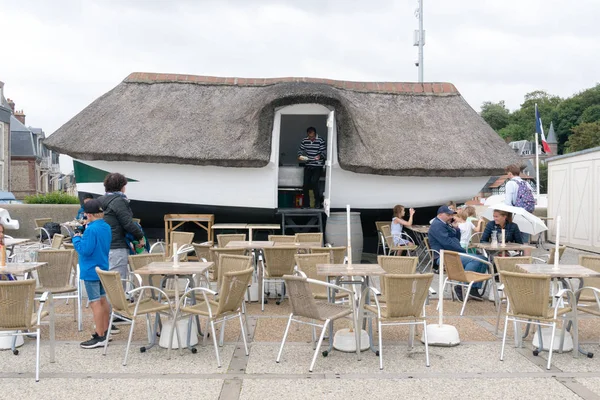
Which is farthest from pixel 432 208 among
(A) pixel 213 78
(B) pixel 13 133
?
(B) pixel 13 133

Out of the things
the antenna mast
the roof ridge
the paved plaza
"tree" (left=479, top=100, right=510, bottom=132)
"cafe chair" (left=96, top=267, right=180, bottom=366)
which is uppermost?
"tree" (left=479, top=100, right=510, bottom=132)

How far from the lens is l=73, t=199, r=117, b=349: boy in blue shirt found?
5613 millimetres

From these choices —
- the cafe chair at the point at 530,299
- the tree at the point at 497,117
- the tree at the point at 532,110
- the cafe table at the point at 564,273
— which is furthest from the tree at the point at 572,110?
the cafe chair at the point at 530,299

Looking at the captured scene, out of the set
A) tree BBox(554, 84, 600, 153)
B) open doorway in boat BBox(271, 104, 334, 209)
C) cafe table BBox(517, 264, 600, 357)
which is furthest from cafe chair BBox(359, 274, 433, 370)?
tree BBox(554, 84, 600, 153)

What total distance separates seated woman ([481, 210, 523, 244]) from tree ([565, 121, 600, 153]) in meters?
50.4

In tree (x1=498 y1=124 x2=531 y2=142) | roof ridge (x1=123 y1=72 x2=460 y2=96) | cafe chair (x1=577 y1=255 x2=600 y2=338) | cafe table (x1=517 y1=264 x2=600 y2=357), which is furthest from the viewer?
tree (x1=498 y1=124 x2=531 y2=142)

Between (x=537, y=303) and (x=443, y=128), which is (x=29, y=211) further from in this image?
(x=537, y=303)

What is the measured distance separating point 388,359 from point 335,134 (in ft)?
23.9

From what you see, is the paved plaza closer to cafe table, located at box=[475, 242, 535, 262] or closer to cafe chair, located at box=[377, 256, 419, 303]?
cafe chair, located at box=[377, 256, 419, 303]

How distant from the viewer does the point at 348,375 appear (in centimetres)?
491

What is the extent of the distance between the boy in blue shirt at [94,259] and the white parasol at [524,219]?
534 centimetres

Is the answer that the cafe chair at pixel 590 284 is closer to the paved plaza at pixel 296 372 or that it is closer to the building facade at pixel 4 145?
the paved plaza at pixel 296 372

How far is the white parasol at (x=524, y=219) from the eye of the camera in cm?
824

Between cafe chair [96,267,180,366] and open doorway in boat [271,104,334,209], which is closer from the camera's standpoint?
cafe chair [96,267,180,366]
